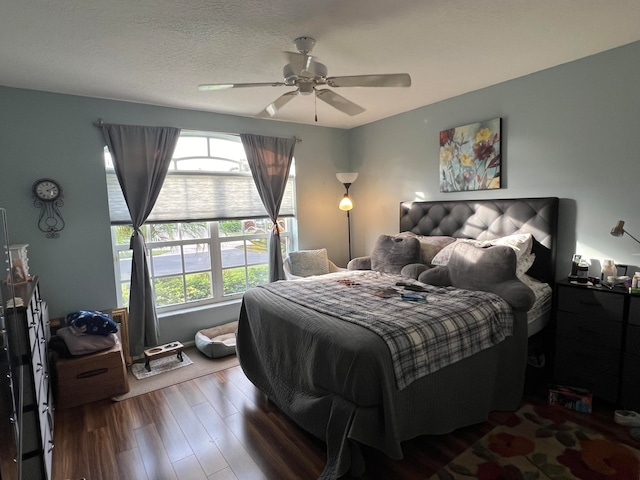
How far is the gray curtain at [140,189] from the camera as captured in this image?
11.1 ft

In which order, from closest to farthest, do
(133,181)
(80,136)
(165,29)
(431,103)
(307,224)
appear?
(165,29)
(80,136)
(133,181)
(431,103)
(307,224)

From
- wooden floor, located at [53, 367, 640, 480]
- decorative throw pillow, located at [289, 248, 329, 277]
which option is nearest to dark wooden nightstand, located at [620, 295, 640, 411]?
wooden floor, located at [53, 367, 640, 480]

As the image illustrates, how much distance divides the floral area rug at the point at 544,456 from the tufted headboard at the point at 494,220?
4.03ft

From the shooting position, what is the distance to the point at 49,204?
3.10m

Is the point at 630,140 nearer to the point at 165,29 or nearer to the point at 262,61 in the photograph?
the point at 262,61

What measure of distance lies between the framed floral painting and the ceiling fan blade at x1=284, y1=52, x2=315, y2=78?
2.03m

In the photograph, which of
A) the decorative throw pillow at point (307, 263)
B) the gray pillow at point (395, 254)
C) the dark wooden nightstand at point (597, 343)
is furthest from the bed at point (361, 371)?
the decorative throw pillow at point (307, 263)

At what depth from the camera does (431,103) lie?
382 centimetres

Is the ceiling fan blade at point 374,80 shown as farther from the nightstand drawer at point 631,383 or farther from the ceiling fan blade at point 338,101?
the nightstand drawer at point 631,383

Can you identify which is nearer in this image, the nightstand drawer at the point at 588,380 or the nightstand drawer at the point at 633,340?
the nightstand drawer at the point at 633,340

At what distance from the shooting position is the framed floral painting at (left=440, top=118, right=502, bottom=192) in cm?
332

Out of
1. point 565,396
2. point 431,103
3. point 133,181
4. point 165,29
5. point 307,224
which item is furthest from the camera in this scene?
point 307,224

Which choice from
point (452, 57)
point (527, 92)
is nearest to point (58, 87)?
point (452, 57)

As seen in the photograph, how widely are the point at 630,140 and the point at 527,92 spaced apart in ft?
2.90
